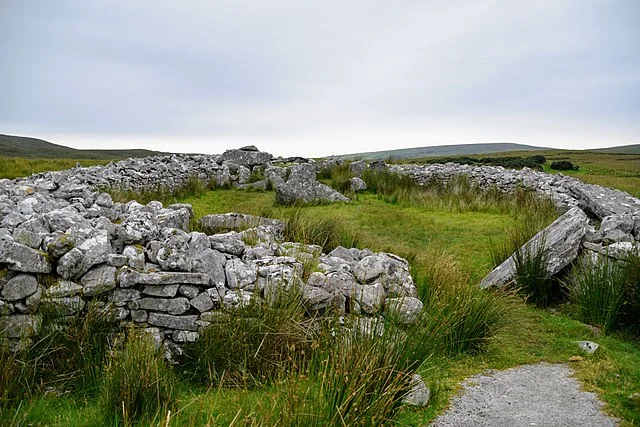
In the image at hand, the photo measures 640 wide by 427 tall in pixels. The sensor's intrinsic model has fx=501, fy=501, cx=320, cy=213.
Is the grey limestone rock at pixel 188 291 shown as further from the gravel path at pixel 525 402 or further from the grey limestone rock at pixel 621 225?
the grey limestone rock at pixel 621 225

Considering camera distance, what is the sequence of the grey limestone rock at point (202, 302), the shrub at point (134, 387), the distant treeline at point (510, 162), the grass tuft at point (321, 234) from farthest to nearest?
the distant treeline at point (510, 162), the grass tuft at point (321, 234), the grey limestone rock at point (202, 302), the shrub at point (134, 387)

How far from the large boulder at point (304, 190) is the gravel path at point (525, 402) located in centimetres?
968

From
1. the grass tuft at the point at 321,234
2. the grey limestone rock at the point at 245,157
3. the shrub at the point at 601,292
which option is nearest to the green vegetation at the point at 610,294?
the shrub at the point at 601,292

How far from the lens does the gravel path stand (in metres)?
3.75

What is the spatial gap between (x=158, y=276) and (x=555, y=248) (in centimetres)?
513

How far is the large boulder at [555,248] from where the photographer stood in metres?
6.69

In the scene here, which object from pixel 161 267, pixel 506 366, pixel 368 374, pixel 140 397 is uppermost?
pixel 161 267

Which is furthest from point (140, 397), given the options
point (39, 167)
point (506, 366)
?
point (39, 167)

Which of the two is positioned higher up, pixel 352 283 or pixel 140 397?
pixel 352 283

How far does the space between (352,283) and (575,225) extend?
12.2 feet

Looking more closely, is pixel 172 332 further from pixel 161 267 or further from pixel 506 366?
pixel 506 366

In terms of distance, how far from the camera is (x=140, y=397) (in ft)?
11.7

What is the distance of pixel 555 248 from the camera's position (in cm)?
677

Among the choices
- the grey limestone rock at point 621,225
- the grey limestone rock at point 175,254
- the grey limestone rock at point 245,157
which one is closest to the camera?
the grey limestone rock at point 175,254
